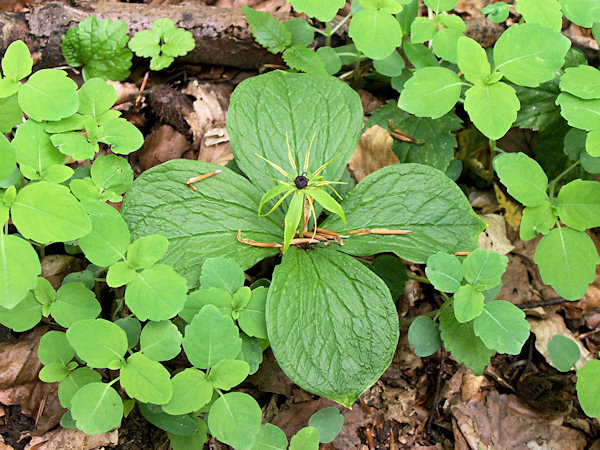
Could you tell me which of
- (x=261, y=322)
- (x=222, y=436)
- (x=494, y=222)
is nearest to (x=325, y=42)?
(x=494, y=222)

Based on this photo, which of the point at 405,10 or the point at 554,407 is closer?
the point at 554,407

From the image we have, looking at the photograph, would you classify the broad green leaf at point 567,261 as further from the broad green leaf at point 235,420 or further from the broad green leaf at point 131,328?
the broad green leaf at point 131,328

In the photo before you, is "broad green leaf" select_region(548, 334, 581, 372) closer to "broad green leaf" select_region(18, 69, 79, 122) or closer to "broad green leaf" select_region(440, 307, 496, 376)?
"broad green leaf" select_region(440, 307, 496, 376)

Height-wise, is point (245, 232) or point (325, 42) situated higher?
point (325, 42)

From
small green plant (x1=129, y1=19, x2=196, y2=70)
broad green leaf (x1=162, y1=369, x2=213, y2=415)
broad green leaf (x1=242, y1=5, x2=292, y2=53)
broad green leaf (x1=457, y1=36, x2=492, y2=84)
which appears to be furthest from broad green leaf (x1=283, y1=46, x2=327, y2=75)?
broad green leaf (x1=162, y1=369, x2=213, y2=415)

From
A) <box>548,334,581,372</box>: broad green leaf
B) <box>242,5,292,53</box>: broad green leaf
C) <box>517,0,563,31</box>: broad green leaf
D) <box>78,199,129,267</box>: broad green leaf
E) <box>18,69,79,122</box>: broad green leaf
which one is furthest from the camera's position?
<box>242,5,292,53</box>: broad green leaf

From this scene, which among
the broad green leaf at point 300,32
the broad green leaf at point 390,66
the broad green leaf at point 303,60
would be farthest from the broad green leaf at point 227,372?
the broad green leaf at point 300,32

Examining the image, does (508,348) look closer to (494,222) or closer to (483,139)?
(494,222)
